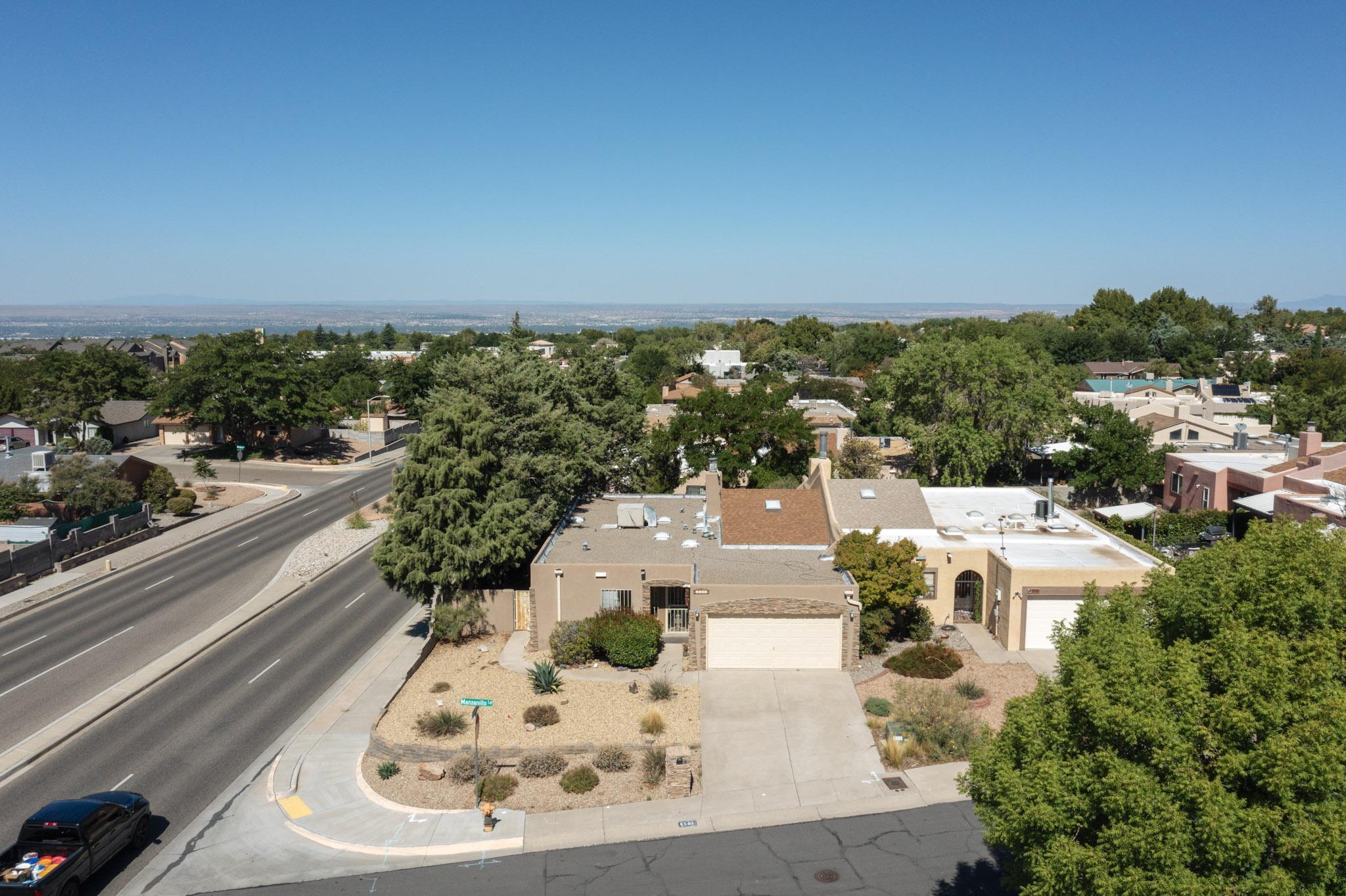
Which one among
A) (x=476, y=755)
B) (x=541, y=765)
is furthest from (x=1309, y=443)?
(x=476, y=755)

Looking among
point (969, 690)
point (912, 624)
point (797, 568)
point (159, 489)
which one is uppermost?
point (797, 568)

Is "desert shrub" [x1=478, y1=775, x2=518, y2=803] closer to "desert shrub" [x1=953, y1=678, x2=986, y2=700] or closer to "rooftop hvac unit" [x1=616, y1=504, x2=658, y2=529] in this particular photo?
"desert shrub" [x1=953, y1=678, x2=986, y2=700]

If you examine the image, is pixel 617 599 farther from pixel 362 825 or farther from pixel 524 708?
pixel 362 825

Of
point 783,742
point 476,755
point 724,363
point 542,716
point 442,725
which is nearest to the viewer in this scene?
point 476,755

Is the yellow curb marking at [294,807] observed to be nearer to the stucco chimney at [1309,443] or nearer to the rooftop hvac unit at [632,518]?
the rooftop hvac unit at [632,518]

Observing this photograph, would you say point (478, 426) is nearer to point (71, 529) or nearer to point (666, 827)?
point (666, 827)

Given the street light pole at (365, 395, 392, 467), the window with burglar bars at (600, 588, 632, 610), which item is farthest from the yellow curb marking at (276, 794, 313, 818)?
the street light pole at (365, 395, 392, 467)

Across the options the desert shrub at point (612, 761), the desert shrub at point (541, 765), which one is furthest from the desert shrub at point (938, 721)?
the desert shrub at point (541, 765)
